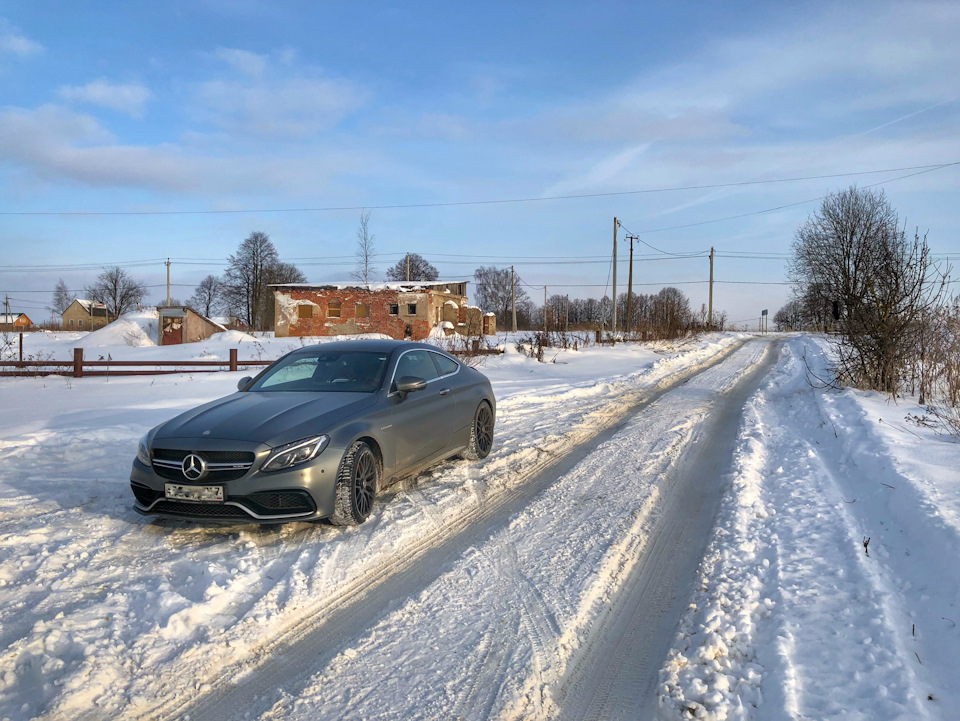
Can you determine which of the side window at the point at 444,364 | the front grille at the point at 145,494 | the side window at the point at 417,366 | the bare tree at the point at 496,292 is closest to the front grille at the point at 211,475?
the front grille at the point at 145,494

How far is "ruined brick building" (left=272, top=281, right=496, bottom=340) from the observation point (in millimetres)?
44750

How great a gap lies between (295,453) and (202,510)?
78 centimetres

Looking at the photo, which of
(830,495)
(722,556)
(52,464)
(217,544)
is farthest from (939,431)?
(52,464)

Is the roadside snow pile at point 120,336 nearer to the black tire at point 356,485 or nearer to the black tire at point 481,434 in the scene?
the black tire at point 481,434

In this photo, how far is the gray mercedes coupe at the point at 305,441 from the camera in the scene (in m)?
4.51

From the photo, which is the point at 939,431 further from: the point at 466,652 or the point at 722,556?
the point at 466,652

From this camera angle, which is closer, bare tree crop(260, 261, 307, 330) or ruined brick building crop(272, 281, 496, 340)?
ruined brick building crop(272, 281, 496, 340)

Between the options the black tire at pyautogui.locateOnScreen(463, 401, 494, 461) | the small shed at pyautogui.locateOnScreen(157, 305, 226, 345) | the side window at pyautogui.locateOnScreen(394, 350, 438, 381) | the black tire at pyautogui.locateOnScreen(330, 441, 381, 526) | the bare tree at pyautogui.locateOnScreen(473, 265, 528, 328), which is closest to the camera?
the black tire at pyautogui.locateOnScreen(330, 441, 381, 526)

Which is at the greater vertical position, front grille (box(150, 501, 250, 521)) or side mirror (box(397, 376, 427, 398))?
side mirror (box(397, 376, 427, 398))

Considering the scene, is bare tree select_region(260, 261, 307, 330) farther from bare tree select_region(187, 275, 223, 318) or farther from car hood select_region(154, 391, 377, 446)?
car hood select_region(154, 391, 377, 446)

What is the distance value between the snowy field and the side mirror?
102cm

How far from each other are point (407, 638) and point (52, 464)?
599 centimetres

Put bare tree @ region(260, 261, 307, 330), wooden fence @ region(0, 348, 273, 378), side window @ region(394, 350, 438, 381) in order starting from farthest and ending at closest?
1. bare tree @ region(260, 261, 307, 330)
2. wooden fence @ region(0, 348, 273, 378)
3. side window @ region(394, 350, 438, 381)

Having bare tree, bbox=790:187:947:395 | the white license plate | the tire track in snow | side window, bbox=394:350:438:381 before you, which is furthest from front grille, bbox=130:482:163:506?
bare tree, bbox=790:187:947:395
